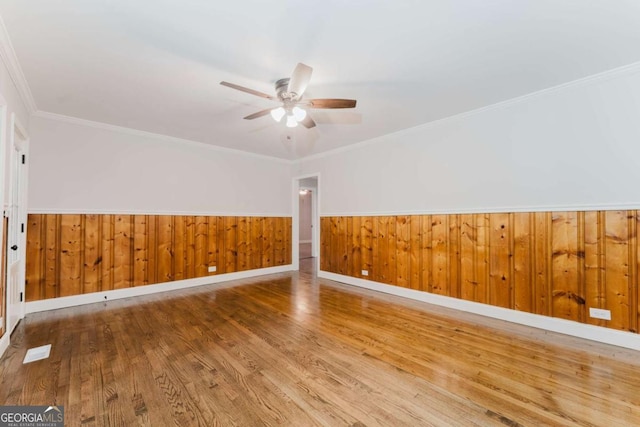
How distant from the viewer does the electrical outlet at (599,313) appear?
2.63 m

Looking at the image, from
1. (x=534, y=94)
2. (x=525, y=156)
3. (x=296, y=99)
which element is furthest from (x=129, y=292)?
(x=534, y=94)

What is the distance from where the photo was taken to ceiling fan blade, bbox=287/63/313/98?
2068 millimetres

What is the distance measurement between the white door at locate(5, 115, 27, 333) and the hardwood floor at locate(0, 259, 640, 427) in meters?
0.28

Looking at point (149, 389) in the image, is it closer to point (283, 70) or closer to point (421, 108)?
point (283, 70)

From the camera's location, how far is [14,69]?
2.46 m

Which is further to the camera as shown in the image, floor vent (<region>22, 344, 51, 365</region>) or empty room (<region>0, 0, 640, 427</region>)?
floor vent (<region>22, 344, 51, 365</region>)

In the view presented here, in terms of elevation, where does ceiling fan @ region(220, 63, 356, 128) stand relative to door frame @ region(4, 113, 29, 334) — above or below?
above

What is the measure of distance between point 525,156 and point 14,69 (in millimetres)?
5213

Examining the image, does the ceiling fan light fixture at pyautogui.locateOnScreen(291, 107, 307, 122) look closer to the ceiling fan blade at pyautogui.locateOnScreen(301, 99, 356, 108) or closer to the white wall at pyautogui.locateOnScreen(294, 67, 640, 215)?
the ceiling fan blade at pyautogui.locateOnScreen(301, 99, 356, 108)

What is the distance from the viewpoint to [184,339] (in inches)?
107

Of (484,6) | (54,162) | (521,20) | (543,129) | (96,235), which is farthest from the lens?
(96,235)

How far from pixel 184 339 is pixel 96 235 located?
95.5 inches

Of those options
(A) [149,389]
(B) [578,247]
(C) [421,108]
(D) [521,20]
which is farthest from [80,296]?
(B) [578,247]

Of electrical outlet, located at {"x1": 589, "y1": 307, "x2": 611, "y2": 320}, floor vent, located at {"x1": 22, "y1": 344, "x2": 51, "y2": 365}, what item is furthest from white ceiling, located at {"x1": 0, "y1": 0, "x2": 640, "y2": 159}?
floor vent, located at {"x1": 22, "y1": 344, "x2": 51, "y2": 365}
